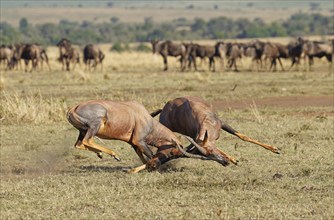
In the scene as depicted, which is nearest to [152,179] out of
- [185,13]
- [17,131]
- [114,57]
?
[17,131]

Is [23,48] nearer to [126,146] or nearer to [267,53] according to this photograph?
[267,53]

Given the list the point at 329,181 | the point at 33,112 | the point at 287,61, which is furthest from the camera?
the point at 287,61

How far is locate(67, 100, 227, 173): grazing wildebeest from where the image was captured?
39.1ft

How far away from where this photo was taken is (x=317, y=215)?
30.3ft

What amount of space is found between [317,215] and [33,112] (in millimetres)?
10523

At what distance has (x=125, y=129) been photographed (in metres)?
12.2

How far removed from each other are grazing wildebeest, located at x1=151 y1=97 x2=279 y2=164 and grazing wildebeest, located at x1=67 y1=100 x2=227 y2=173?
358mm

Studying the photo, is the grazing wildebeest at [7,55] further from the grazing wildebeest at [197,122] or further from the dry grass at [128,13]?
the dry grass at [128,13]

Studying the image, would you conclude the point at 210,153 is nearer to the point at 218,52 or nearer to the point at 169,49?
the point at 218,52

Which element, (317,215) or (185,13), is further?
(185,13)

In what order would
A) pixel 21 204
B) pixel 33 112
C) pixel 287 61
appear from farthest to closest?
pixel 287 61 < pixel 33 112 < pixel 21 204

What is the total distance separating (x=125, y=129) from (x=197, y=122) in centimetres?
100

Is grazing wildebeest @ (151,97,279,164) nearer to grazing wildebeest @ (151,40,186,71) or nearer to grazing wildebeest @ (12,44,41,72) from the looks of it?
grazing wildebeest @ (151,40,186,71)

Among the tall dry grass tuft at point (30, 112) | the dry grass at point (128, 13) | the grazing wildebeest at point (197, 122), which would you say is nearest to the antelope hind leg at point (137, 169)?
the grazing wildebeest at point (197, 122)
